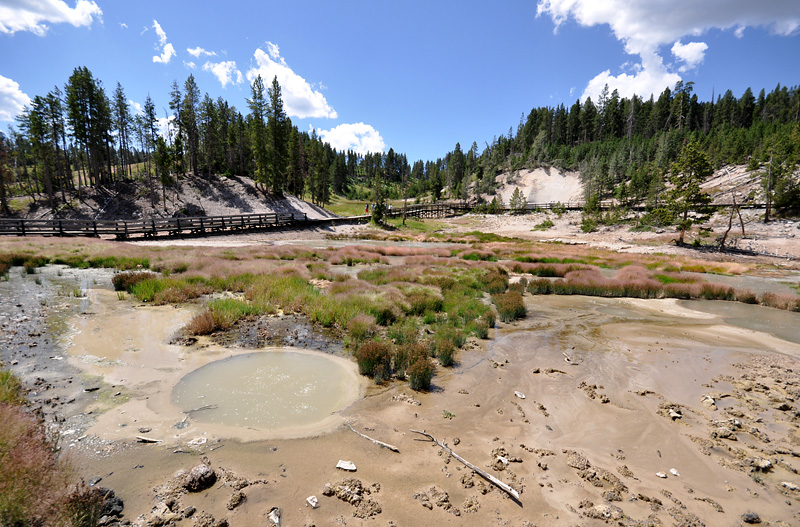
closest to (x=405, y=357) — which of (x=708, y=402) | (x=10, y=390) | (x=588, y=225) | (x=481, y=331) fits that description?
(x=481, y=331)

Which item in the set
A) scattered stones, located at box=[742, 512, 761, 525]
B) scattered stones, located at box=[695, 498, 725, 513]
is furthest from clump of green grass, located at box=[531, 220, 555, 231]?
scattered stones, located at box=[742, 512, 761, 525]

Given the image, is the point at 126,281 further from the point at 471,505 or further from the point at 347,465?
the point at 471,505

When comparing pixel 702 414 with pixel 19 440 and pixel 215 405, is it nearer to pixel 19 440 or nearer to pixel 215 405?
pixel 215 405

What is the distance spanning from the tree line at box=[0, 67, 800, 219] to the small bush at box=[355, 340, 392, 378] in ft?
198

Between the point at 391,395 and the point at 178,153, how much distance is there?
72.8m

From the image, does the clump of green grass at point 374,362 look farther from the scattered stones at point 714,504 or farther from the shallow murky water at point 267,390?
the scattered stones at point 714,504

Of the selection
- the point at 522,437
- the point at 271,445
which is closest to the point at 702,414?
the point at 522,437

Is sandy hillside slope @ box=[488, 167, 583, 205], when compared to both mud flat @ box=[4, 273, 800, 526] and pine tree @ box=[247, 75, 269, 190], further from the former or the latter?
mud flat @ box=[4, 273, 800, 526]

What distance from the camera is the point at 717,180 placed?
7694cm

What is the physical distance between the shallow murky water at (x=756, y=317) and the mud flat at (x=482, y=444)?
185 inches

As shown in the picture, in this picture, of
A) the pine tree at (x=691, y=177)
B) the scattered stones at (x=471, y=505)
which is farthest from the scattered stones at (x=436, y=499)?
the pine tree at (x=691, y=177)

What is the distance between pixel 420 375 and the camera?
26.3 ft

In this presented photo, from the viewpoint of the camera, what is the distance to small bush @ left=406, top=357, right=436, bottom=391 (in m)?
7.97

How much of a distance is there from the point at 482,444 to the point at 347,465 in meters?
2.60
